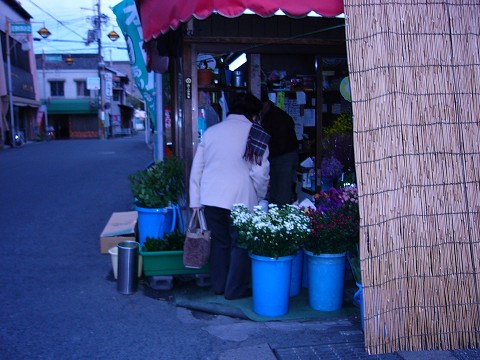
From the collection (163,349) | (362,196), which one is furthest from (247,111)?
(163,349)

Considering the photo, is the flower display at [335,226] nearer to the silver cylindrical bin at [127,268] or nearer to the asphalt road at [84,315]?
the asphalt road at [84,315]

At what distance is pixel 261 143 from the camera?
15.2 feet

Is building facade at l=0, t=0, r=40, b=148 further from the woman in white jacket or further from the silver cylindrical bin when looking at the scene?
the woman in white jacket

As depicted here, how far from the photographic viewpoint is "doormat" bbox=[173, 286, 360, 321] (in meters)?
4.51

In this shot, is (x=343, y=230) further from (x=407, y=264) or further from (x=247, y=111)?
(x=247, y=111)

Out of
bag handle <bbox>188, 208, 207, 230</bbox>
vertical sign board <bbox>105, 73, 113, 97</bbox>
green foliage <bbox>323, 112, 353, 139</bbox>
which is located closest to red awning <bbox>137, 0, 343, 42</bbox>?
bag handle <bbox>188, 208, 207, 230</bbox>

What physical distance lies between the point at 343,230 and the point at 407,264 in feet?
2.67

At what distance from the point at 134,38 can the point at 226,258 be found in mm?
4072

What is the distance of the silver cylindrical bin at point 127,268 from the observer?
5.08 meters

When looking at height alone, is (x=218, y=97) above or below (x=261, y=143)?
above

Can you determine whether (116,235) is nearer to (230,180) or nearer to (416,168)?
(230,180)

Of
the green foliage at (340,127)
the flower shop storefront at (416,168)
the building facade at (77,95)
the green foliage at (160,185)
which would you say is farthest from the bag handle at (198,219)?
the building facade at (77,95)

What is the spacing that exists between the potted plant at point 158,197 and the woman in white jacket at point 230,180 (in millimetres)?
1213

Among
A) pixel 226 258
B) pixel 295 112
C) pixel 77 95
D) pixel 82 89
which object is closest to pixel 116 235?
pixel 226 258
